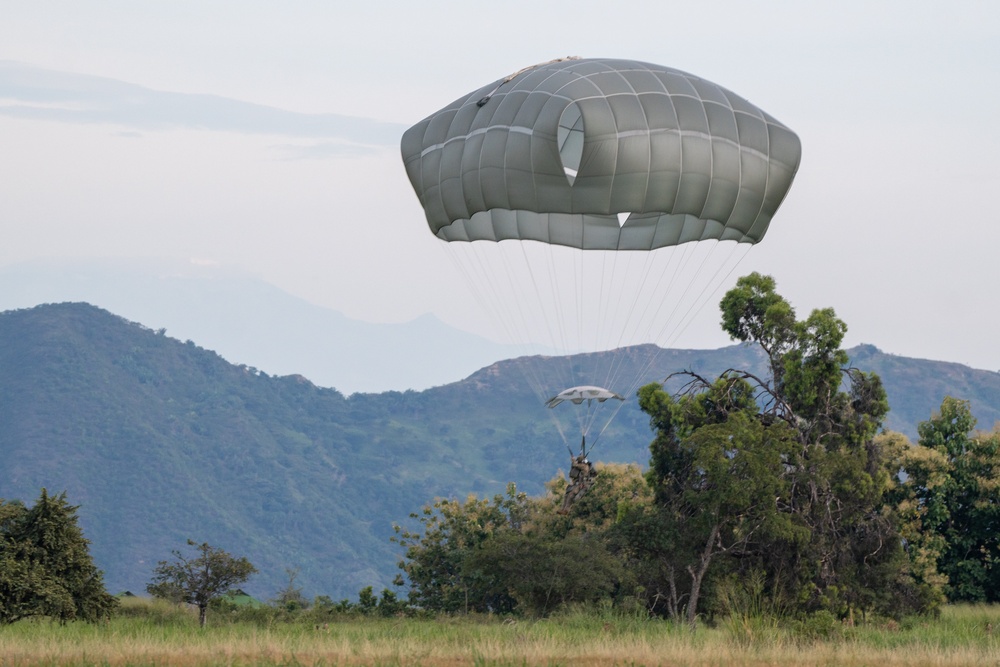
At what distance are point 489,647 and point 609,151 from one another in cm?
951

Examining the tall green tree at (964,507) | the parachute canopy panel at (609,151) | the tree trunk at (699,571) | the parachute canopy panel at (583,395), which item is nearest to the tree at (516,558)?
the tree trunk at (699,571)

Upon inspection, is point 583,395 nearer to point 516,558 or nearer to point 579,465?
point 579,465

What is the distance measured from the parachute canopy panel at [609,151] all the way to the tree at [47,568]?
892cm

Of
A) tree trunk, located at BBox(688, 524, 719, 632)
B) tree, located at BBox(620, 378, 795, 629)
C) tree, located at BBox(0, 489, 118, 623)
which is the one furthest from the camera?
tree, located at BBox(620, 378, 795, 629)

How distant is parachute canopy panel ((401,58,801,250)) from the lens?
2297cm

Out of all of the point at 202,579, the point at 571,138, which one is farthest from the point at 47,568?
the point at 571,138

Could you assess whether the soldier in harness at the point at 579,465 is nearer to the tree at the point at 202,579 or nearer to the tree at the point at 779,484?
the tree at the point at 779,484

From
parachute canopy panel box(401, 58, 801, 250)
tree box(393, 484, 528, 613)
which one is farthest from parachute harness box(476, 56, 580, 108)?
tree box(393, 484, 528, 613)

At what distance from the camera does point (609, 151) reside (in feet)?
74.8

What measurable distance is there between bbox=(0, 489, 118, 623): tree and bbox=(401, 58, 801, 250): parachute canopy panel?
29.3ft

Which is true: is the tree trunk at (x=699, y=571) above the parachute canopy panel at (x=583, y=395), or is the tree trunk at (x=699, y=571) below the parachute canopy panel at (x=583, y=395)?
below

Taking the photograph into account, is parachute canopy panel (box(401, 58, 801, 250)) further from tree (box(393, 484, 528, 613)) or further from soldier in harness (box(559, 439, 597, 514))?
tree (box(393, 484, 528, 613))

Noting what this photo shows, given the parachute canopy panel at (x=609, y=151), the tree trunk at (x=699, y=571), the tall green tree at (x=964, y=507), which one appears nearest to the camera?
the parachute canopy panel at (x=609, y=151)

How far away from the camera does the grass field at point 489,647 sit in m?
16.1
